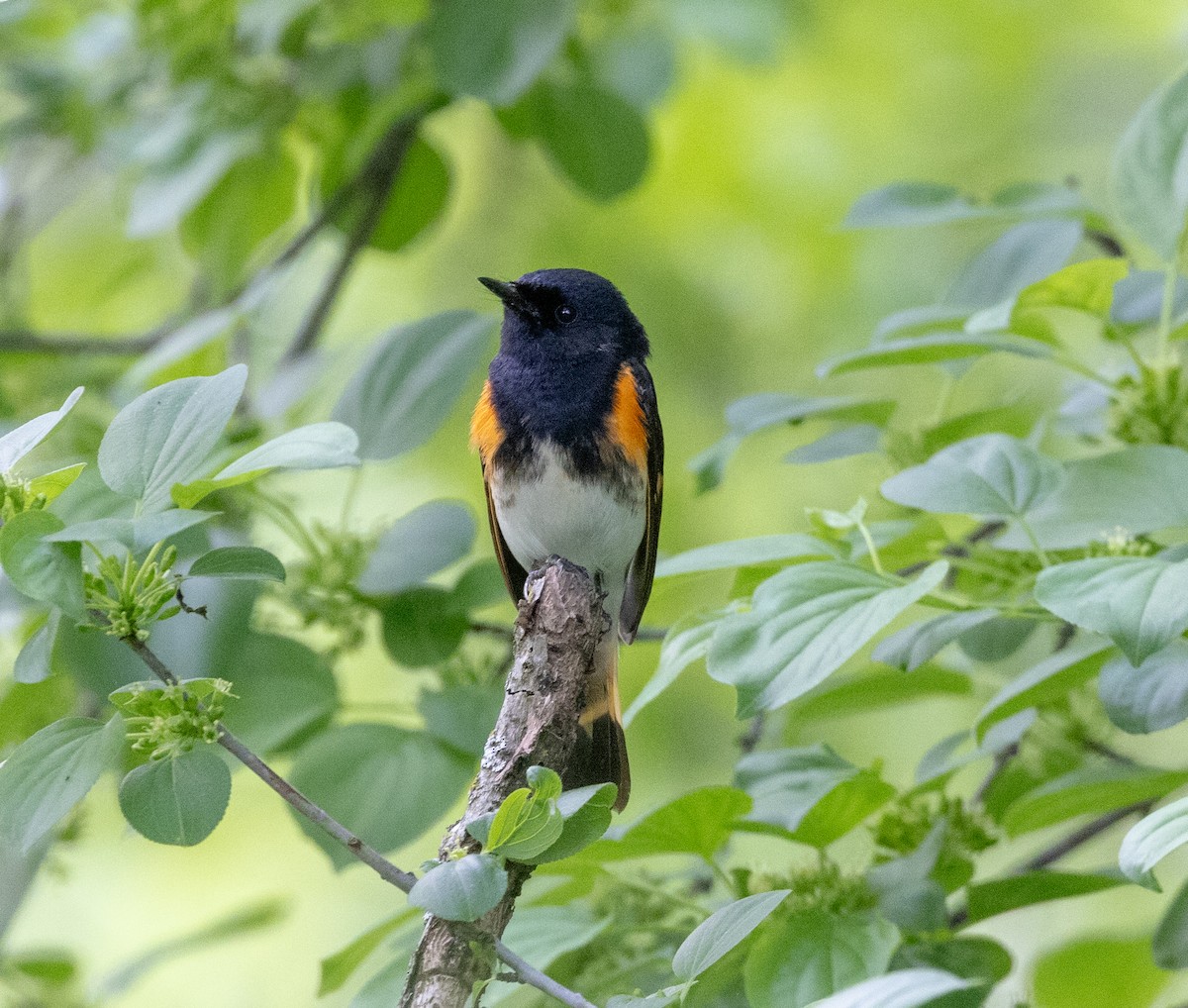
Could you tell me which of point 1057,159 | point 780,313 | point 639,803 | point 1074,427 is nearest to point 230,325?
point 1074,427

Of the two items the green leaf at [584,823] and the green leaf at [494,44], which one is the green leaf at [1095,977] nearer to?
the green leaf at [584,823]

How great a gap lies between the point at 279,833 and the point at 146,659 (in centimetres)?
513

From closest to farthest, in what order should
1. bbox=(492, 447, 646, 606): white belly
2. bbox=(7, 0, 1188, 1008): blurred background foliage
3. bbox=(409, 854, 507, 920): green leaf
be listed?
bbox=(409, 854, 507, 920): green leaf < bbox=(492, 447, 646, 606): white belly < bbox=(7, 0, 1188, 1008): blurred background foliage

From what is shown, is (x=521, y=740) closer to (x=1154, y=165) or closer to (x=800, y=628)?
(x=800, y=628)

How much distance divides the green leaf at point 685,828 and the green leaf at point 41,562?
952 mm

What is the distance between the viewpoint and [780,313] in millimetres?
6453

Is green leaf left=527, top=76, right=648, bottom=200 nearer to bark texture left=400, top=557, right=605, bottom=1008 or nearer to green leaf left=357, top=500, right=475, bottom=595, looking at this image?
green leaf left=357, top=500, right=475, bottom=595

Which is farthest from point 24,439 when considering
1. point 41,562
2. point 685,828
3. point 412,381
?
point 412,381

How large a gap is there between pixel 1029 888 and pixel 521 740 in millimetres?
932

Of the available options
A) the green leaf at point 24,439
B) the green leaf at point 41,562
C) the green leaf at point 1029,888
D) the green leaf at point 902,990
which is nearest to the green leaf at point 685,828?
the green leaf at point 1029,888

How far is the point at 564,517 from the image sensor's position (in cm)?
336

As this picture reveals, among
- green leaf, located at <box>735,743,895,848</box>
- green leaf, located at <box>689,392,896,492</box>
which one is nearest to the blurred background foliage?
green leaf, located at <box>689,392,896,492</box>

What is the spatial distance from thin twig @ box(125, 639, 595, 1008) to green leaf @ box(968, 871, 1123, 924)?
3.00ft

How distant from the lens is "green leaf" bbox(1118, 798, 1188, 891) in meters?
1.46
